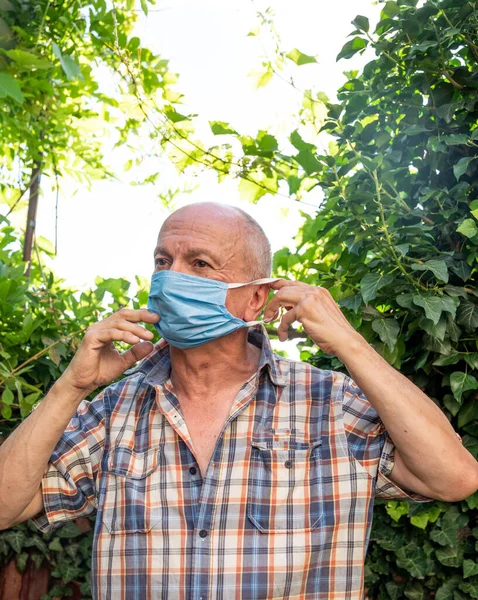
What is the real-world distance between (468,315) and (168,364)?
1076mm

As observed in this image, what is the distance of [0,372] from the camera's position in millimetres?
2855

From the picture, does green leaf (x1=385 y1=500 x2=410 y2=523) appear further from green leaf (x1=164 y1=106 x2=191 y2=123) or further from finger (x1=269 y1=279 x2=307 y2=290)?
green leaf (x1=164 y1=106 x2=191 y2=123)

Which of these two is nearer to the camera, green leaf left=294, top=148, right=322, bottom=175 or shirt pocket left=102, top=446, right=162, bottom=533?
shirt pocket left=102, top=446, right=162, bottom=533

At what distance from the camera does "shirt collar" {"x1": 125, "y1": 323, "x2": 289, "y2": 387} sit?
2.46m

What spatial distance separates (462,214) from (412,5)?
2.47ft

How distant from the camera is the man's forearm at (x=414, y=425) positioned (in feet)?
6.78

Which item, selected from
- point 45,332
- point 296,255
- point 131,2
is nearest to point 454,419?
point 296,255

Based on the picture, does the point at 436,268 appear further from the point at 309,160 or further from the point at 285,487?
the point at 285,487

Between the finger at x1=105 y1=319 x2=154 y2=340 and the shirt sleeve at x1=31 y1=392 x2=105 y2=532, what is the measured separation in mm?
415

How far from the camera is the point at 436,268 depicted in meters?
2.38

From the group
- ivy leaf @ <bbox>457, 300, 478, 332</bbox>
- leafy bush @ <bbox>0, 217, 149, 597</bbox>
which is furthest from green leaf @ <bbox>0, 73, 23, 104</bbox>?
ivy leaf @ <bbox>457, 300, 478, 332</bbox>

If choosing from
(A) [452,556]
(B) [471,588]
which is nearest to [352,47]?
(A) [452,556]

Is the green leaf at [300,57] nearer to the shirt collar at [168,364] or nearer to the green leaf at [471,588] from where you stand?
the shirt collar at [168,364]

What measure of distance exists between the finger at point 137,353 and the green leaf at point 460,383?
108 centimetres
